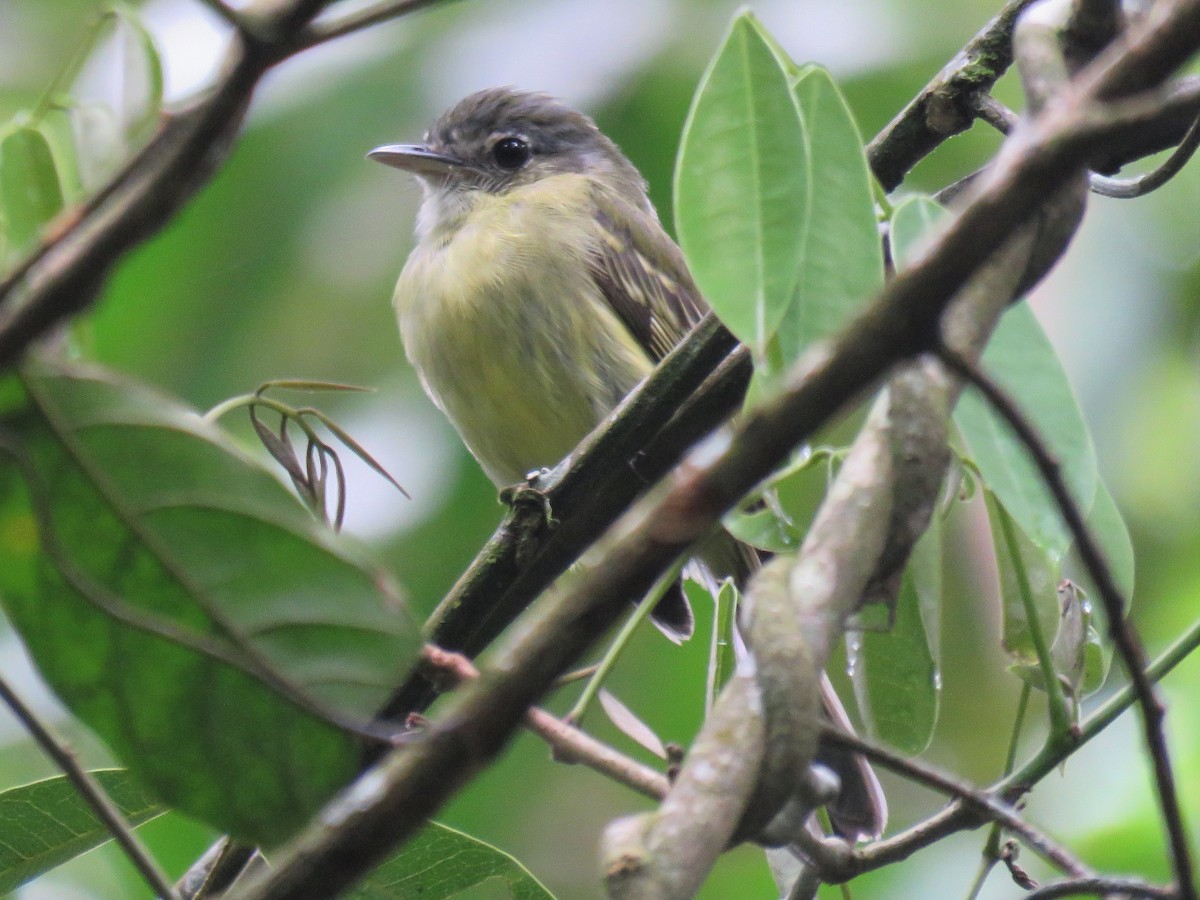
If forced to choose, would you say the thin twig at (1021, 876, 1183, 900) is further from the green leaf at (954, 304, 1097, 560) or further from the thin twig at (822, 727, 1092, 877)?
the green leaf at (954, 304, 1097, 560)

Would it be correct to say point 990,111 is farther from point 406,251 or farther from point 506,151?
point 406,251

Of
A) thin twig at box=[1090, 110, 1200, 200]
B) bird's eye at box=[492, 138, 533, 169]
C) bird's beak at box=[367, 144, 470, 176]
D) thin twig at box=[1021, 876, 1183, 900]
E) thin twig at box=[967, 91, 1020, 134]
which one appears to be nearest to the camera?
thin twig at box=[1021, 876, 1183, 900]

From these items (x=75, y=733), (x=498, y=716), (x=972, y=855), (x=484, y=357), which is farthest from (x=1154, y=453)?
(x=498, y=716)

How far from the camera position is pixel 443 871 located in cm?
174

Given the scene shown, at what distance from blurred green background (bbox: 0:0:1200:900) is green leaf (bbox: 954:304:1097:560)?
2.76m

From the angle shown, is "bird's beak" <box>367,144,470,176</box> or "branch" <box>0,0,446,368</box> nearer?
"branch" <box>0,0,446,368</box>

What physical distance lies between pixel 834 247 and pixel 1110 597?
19.2 inches

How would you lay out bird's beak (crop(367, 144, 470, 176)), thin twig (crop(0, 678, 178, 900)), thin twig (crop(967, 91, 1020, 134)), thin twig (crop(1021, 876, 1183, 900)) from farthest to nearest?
bird's beak (crop(367, 144, 470, 176))
thin twig (crop(967, 91, 1020, 134))
thin twig (crop(1021, 876, 1183, 900))
thin twig (crop(0, 678, 178, 900))

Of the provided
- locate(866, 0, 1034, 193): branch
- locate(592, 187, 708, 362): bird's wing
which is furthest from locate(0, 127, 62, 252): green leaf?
locate(592, 187, 708, 362): bird's wing

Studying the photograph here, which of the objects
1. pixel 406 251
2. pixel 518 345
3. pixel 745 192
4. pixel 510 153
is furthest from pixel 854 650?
pixel 406 251

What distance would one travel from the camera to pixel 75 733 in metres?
4.21

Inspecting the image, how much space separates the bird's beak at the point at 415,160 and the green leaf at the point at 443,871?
9.78ft

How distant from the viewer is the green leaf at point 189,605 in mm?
1103

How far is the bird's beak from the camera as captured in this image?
4.39 m
